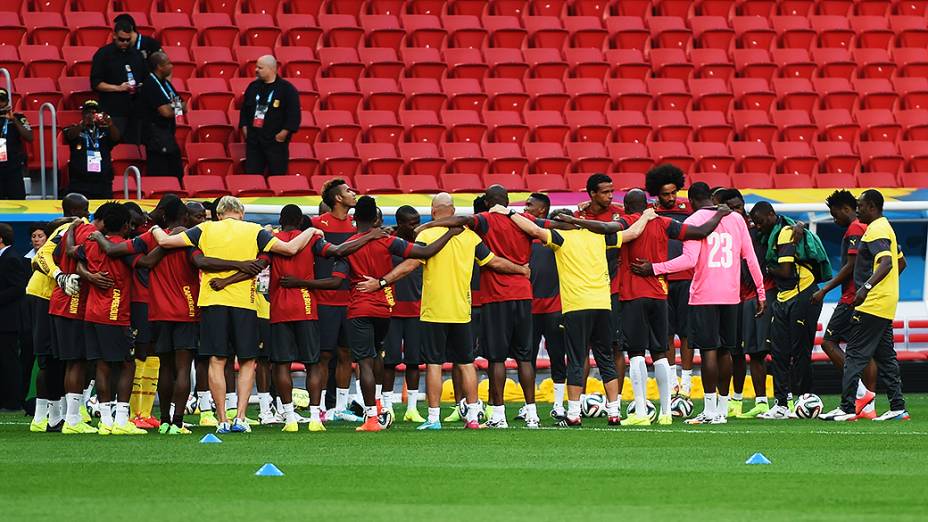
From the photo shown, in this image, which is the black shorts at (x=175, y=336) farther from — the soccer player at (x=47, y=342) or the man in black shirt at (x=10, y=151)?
the man in black shirt at (x=10, y=151)

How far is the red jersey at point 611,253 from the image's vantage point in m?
15.2

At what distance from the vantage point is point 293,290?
1469 centimetres

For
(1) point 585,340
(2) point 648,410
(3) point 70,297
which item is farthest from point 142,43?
(1) point 585,340

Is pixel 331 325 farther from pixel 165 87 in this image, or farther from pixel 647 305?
pixel 165 87

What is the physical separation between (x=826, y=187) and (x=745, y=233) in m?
9.79

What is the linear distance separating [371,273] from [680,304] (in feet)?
11.8

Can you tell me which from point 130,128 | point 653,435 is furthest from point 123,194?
point 653,435

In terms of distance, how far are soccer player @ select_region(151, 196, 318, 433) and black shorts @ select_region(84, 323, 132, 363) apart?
77 centimetres

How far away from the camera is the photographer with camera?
803 inches

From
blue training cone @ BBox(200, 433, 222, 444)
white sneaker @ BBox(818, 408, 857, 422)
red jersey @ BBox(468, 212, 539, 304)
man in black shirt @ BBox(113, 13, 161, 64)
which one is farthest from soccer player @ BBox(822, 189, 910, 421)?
man in black shirt @ BBox(113, 13, 161, 64)

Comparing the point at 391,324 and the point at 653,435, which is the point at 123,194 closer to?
the point at 391,324

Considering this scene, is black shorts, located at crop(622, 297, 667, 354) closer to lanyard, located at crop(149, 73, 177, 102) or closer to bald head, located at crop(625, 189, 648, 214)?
bald head, located at crop(625, 189, 648, 214)

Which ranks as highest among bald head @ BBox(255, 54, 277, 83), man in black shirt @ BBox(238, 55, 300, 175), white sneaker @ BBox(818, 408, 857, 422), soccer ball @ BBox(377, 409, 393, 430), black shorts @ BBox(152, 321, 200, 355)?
bald head @ BBox(255, 54, 277, 83)

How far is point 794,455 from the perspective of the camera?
11633 millimetres
